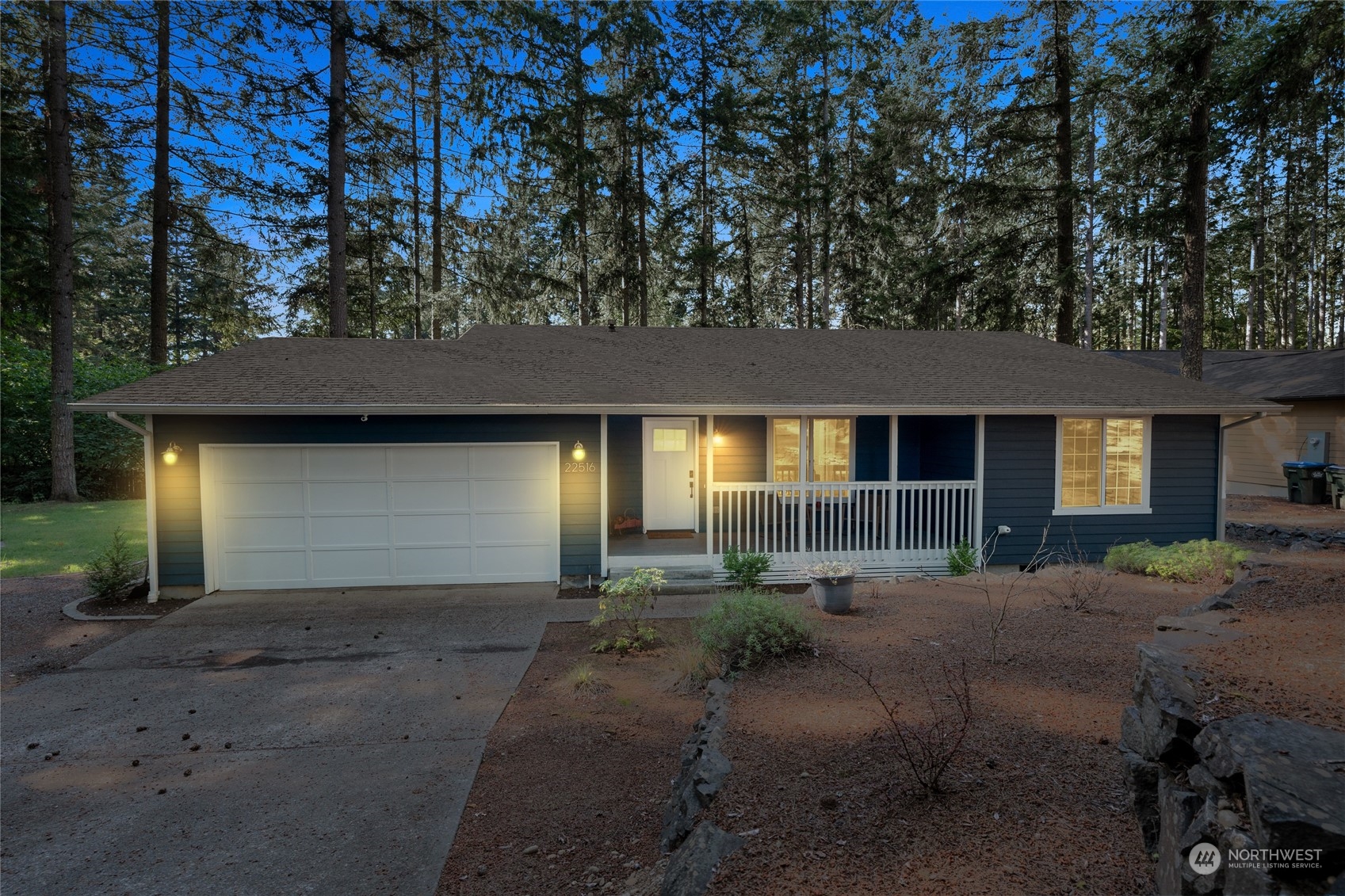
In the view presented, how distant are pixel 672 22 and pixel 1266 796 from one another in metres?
19.7

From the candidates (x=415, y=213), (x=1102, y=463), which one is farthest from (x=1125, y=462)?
(x=415, y=213)

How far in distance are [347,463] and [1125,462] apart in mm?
10980

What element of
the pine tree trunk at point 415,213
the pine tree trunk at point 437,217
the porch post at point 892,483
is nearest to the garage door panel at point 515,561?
the porch post at point 892,483

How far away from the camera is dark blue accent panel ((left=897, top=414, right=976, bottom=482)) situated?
30.8 feet

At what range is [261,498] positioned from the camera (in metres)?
8.23

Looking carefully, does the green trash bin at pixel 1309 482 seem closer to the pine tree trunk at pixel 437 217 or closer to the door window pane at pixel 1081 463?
the door window pane at pixel 1081 463

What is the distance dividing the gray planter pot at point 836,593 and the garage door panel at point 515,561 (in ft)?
12.9

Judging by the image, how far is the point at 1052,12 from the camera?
13227 mm

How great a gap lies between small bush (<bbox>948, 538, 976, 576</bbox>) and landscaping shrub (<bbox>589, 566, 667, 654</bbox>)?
13.7ft

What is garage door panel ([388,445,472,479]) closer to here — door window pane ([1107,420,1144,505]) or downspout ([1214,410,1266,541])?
door window pane ([1107,420,1144,505])

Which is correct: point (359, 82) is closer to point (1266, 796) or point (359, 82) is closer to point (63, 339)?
point (63, 339)

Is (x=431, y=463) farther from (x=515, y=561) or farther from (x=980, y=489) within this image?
(x=980, y=489)

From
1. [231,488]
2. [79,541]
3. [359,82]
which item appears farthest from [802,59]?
[79,541]

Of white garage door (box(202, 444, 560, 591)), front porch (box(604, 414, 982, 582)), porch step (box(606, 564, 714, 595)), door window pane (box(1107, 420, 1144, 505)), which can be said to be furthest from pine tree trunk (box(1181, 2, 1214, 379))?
white garage door (box(202, 444, 560, 591))
